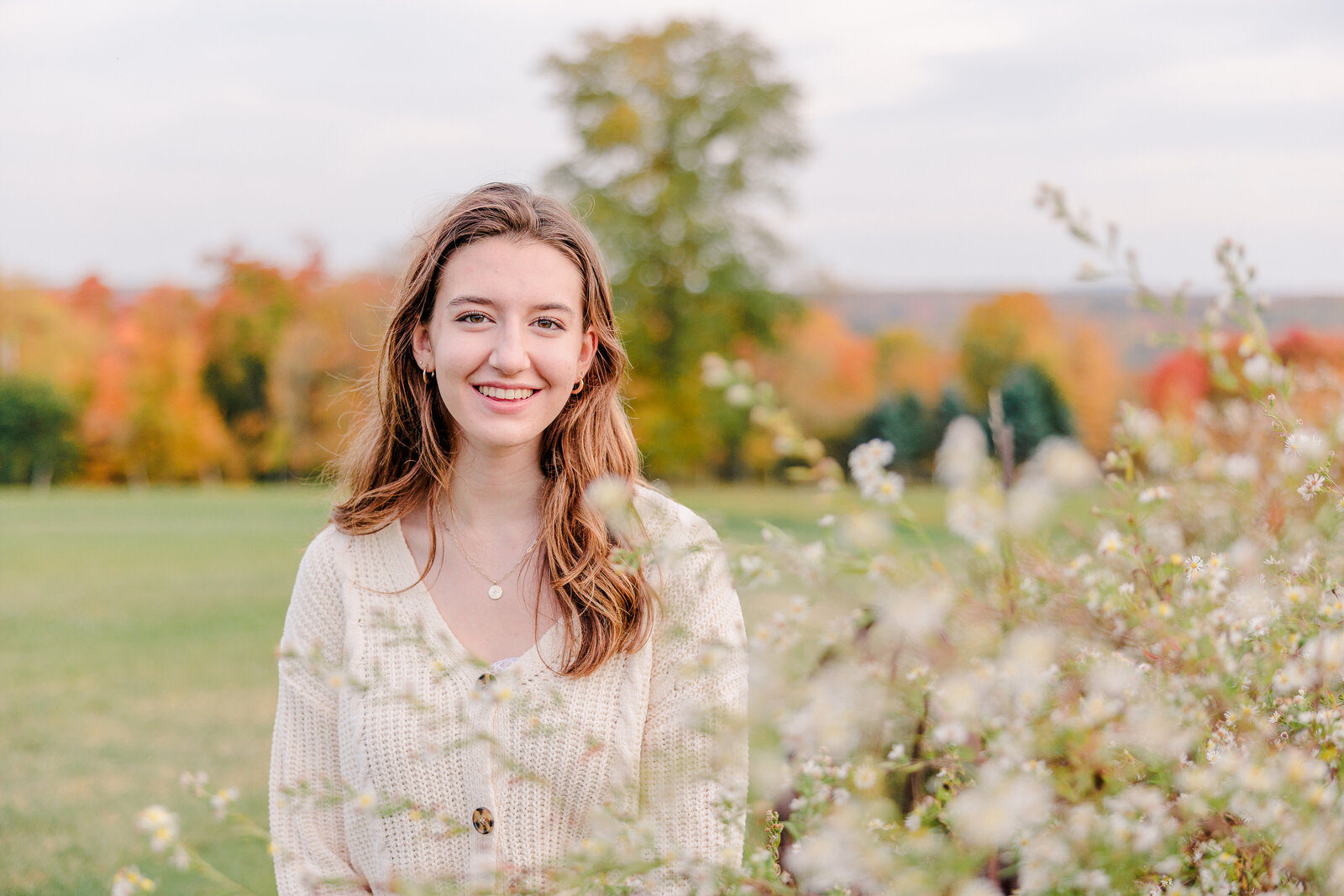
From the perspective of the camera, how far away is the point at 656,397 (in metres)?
23.3

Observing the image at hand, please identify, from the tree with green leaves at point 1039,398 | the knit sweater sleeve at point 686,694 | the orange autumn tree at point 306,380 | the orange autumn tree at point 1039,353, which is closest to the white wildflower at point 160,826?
the knit sweater sleeve at point 686,694

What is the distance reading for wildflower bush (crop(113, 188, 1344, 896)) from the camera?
921 millimetres

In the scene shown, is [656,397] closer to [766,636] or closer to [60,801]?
[60,801]

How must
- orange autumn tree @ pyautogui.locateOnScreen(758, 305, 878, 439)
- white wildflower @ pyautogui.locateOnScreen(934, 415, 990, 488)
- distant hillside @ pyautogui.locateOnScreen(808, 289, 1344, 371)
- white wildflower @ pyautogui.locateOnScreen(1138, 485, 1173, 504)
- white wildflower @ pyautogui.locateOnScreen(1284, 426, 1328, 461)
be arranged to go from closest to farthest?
white wildflower @ pyautogui.locateOnScreen(934, 415, 990, 488)
white wildflower @ pyautogui.locateOnScreen(1284, 426, 1328, 461)
white wildflower @ pyautogui.locateOnScreen(1138, 485, 1173, 504)
orange autumn tree @ pyautogui.locateOnScreen(758, 305, 878, 439)
distant hillside @ pyautogui.locateOnScreen(808, 289, 1344, 371)

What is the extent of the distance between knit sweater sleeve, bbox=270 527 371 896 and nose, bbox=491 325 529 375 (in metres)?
0.60

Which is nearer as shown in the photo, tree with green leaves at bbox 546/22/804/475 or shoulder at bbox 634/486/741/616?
shoulder at bbox 634/486/741/616

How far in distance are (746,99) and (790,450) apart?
24.1 metres

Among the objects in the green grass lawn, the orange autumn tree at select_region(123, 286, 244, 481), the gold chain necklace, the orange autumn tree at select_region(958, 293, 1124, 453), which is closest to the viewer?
the gold chain necklace

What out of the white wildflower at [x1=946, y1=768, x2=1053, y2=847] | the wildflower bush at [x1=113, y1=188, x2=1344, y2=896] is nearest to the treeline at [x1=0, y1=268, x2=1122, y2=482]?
the wildflower bush at [x1=113, y1=188, x2=1344, y2=896]

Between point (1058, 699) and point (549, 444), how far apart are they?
1.57 metres

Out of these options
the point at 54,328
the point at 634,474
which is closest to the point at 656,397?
the point at 634,474

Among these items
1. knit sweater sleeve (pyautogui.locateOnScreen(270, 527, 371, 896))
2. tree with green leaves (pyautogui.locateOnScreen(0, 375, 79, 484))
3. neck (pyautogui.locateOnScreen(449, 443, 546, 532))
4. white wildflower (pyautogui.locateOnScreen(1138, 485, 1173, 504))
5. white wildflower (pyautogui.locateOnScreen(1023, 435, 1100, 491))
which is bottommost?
tree with green leaves (pyautogui.locateOnScreen(0, 375, 79, 484))

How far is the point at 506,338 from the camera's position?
226 cm

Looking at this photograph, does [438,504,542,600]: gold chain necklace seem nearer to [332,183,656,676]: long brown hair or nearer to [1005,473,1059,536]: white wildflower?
[332,183,656,676]: long brown hair
